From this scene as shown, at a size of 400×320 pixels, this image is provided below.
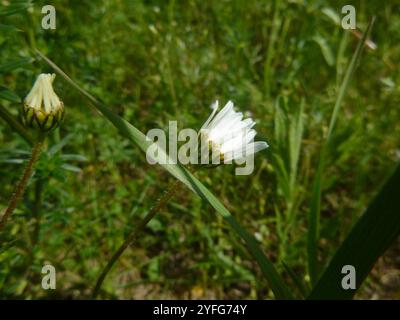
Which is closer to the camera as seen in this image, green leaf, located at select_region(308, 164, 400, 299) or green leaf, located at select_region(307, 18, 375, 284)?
green leaf, located at select_region(308, 164, 400, 299)

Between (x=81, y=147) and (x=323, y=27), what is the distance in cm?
108

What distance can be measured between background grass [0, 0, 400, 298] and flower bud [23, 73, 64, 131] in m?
0.23

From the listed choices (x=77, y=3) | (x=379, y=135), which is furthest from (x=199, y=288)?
(x=77, y=3)

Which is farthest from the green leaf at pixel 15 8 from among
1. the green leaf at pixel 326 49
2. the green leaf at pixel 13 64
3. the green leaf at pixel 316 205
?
the green leaf at pixel 326 49

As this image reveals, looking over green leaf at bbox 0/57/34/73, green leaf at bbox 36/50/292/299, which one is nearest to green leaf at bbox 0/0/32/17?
green leaf at bbox 0/57/34/73

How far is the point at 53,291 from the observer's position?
1.22 m

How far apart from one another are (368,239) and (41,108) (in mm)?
546

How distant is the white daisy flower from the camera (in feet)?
2.55

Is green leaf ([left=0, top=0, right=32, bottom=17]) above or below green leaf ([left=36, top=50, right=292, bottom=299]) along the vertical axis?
above

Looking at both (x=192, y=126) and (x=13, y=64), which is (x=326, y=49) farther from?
(x=13, y=64)

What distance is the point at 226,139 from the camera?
80cm

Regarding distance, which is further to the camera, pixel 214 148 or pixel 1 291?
pixel 1 291

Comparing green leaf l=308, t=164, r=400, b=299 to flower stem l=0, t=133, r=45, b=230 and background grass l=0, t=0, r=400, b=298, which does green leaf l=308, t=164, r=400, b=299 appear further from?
flower stem l=0, t=133, r=45, b=230
